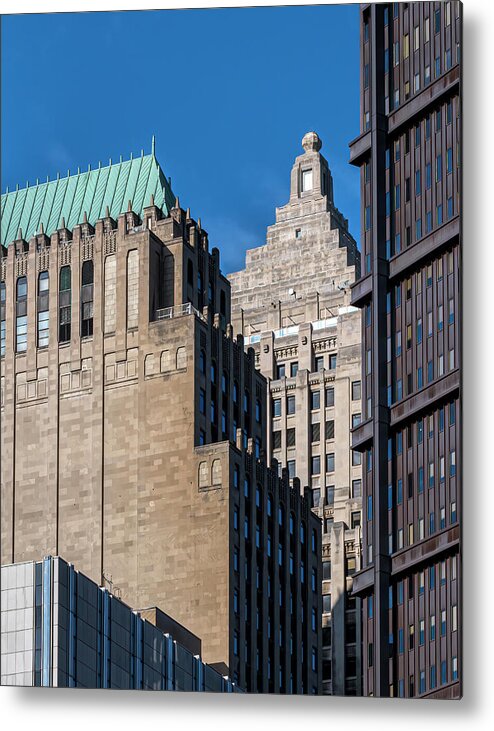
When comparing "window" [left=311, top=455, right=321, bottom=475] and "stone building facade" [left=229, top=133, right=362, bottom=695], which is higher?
"stone building facade" [left=229, top=133, right=362, bottom=695]

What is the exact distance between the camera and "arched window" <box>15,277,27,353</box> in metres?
63.2

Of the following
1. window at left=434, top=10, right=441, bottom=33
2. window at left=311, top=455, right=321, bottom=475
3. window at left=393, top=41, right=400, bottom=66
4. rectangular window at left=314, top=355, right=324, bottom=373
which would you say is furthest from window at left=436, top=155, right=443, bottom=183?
rectangular window at left=314, top=355, right=324, bottom=373

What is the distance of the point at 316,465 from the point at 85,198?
95.6ft

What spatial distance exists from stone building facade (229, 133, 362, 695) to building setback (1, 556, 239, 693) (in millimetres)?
37004

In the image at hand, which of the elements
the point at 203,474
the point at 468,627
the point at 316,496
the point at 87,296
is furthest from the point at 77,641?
the point at 316,496

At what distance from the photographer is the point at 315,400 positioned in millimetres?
89312

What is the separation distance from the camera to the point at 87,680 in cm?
3650

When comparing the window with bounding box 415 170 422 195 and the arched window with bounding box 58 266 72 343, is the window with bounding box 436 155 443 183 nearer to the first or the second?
the window with bounding box 415 170 422 195

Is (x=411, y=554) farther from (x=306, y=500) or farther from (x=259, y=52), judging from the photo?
(x=306, y=500)

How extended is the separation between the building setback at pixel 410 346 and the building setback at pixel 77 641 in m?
4.43

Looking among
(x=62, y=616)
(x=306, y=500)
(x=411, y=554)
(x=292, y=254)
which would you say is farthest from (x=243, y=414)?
(x=411, y=554)

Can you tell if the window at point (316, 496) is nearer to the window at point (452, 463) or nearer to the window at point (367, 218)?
the window at point (367, 218)

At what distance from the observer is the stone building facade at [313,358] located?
81438 millimetres

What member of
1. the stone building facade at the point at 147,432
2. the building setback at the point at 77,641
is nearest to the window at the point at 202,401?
the stone building facade at the point at 147,432
